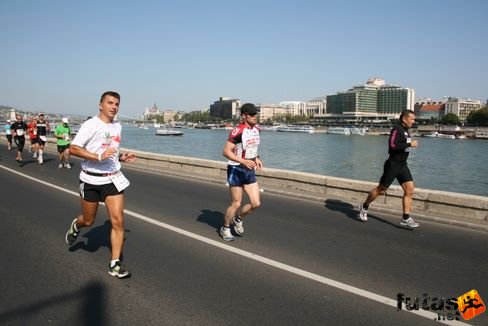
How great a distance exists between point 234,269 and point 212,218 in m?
2.90

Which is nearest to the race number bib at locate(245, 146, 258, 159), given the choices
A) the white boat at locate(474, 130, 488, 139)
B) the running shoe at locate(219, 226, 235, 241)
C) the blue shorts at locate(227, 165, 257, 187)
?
the blue shorts at locate(227, 165, 257, 187)

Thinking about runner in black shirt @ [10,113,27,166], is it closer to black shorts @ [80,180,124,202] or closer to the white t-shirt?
black shorts @ [80,180,124,202]

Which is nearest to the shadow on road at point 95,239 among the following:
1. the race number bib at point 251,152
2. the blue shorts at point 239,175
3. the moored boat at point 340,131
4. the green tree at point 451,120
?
the blue shorts at point 239,175

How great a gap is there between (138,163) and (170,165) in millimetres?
2430

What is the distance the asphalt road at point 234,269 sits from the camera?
12.6ft

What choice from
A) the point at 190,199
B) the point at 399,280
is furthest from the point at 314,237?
the point at 190,199

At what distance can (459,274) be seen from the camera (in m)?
4.95

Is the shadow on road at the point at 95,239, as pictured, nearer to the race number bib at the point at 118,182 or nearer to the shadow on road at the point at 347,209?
the race number bib at the point at 118,182

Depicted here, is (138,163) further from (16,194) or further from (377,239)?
(377,239)

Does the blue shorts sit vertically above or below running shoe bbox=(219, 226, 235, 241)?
above

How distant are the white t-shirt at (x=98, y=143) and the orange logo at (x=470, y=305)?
3.74 metres

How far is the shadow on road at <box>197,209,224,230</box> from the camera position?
7.33 m

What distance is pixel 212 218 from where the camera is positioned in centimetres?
782

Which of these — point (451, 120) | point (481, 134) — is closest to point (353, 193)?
point (481, 134)
